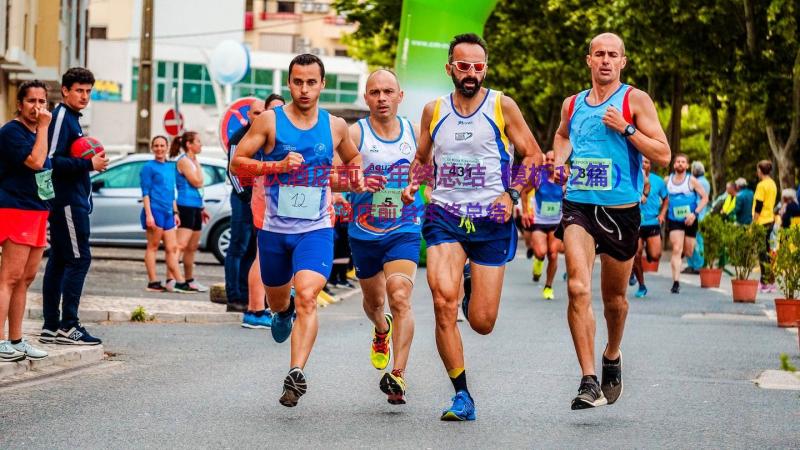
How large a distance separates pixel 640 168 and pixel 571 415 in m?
1.47

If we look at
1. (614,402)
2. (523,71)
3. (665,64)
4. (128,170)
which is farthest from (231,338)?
(523,71)

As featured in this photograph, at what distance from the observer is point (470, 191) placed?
28.2 feet

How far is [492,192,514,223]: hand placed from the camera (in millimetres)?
8547

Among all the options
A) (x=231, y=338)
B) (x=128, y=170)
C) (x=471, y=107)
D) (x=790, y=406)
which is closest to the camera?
(x=471, y=107)

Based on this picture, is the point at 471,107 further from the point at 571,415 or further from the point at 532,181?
the point at 571,415

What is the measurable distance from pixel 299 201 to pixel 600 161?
1.72m

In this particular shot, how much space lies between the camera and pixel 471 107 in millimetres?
8594

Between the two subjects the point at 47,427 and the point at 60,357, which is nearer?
the point at 47,427

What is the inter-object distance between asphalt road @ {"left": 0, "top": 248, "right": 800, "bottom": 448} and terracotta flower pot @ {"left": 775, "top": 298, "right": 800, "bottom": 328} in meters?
1.08

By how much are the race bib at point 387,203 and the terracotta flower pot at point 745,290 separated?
1102cm

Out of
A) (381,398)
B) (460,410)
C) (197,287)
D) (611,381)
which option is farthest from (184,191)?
(460,410)

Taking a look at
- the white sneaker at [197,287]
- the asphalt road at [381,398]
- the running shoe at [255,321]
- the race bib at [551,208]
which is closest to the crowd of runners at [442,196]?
the asphalt road at [381,398]

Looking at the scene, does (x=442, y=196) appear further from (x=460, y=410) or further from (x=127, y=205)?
(x=127, y=205)

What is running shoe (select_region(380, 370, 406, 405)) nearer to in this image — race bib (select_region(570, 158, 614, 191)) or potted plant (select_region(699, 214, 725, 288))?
race bib (select_region(570, 158, 614, 191))
